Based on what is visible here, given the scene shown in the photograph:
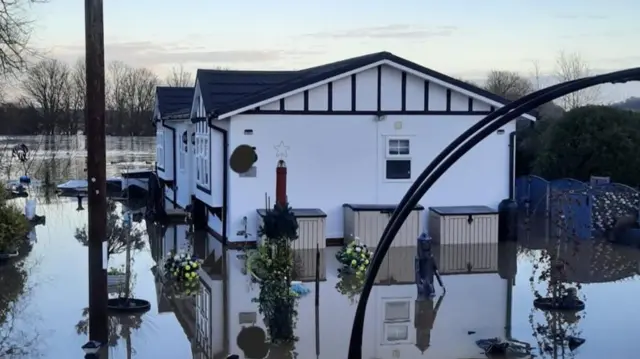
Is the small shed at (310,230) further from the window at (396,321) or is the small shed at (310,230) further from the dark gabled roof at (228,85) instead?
the window at (396,321)

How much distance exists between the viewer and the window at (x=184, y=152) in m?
20.8

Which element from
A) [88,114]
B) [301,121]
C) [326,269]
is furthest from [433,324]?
[301,121]

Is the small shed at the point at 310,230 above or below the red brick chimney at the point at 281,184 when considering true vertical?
below

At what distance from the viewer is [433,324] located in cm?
977

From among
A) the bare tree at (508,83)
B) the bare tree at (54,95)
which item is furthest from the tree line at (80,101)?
the bare tree at (508,83)

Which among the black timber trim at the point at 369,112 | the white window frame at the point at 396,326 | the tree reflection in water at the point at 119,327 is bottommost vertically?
the white window frame at the point at 396,326

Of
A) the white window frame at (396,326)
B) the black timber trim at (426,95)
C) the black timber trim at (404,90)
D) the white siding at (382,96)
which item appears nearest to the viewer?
the white window frame at (396,326)

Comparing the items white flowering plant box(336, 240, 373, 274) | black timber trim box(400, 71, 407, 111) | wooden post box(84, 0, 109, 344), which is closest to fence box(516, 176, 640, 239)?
black timber trim box(400, 71, 407, 111)

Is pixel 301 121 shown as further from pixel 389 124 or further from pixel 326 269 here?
pixel 326 269

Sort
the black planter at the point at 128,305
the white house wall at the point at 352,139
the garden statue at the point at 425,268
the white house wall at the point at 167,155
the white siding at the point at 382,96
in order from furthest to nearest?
the white house wall at the point at 167,155
the white siding at the point at 382,96
the white house wall at the point at 352,139
the garden statue at the point at 425,268
the black planter at the point at 128,305

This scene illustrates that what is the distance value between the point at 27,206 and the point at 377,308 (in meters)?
11.5

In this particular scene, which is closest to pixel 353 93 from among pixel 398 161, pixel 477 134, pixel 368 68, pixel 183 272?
pixel 368 68

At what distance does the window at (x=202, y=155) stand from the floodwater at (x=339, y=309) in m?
2.48

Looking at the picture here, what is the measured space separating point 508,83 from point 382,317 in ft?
153
